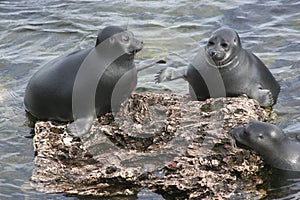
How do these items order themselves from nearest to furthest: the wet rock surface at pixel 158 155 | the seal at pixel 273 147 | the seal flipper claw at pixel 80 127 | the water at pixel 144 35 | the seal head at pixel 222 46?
1. the wet rock surface at pixel 158 155
2. the seal at pixel 273 147
3. the seal flipper claw at pixel 80 127
4. the seal head at pixel 222 46
5. the water at pixel 144 35

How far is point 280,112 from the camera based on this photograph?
25.6ft

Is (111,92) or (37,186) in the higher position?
(111,92)

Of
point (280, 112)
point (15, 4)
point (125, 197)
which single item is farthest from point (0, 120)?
point (15, 4)

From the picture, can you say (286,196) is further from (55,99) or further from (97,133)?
(55,99)

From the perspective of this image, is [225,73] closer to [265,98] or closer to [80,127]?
[265,98]

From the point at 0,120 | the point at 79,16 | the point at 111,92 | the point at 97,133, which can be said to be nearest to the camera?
the point at 97,133

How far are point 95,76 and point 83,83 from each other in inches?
6.1

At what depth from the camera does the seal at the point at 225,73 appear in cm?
773

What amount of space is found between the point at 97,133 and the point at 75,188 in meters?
0.84

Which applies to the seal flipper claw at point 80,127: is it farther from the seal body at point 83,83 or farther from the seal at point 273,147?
the seal at point 273,147

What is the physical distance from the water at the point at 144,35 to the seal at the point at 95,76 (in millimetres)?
500

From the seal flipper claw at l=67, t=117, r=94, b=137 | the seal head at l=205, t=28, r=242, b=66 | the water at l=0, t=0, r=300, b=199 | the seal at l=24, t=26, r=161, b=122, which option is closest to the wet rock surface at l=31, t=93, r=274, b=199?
the seal flipper claw at l=67, t=117, r=94, b=137

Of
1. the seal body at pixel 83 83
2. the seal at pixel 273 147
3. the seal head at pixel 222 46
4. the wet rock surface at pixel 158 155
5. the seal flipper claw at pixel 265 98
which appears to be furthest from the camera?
the seal flipper claw at pixel 265 98

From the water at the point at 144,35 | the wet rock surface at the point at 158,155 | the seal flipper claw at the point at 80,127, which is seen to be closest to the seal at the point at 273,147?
the wet rock surface at the point at 158,155
